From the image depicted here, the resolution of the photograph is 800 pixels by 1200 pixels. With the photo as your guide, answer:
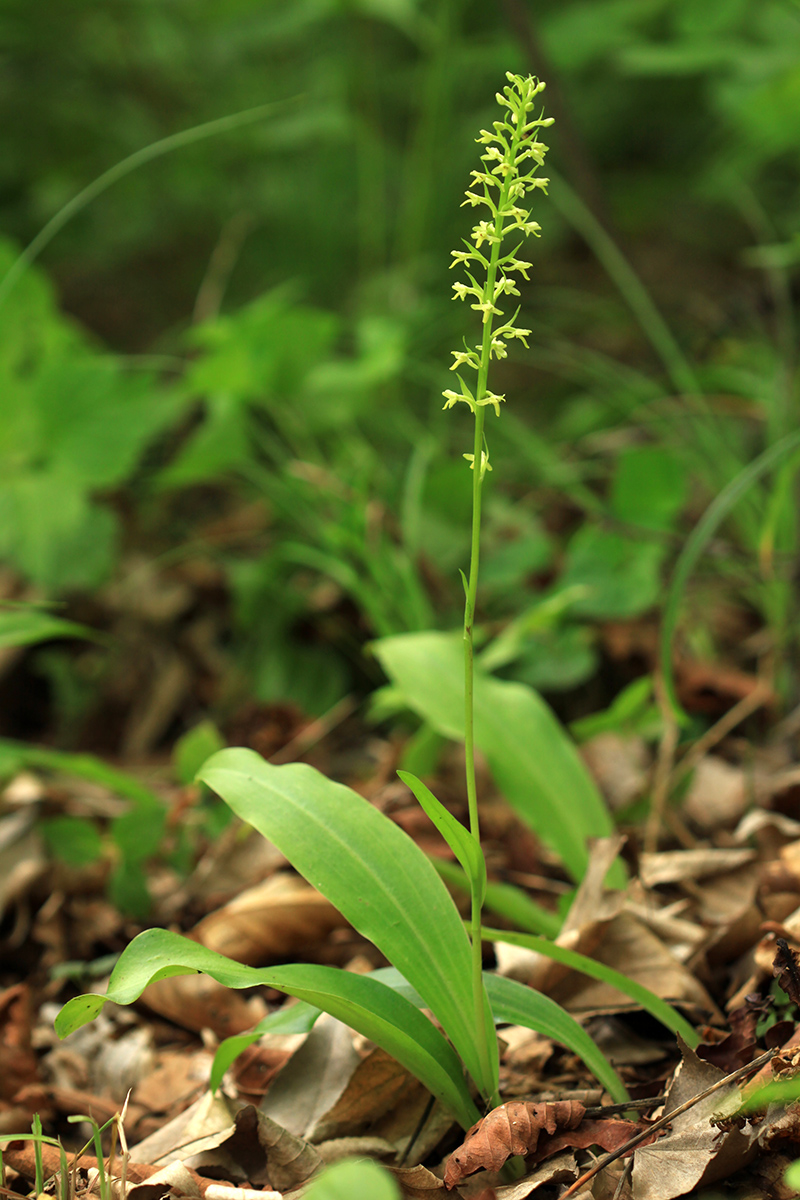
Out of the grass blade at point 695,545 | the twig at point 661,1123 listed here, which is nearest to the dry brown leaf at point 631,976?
the twig at point 661,1123

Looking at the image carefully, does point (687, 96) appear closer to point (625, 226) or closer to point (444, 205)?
point (625, 226)

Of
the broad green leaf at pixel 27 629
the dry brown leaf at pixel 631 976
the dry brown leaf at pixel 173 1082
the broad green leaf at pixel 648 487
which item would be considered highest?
the broad green leaf at pixel 648 487

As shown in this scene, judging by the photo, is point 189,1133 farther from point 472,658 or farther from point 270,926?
point 472,658

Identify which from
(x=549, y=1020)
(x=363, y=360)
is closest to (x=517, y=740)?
(x=549, y=1020)

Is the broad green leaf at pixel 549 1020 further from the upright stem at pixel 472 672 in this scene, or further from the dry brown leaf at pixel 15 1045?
the dry brown leaf at pixel 15 1045

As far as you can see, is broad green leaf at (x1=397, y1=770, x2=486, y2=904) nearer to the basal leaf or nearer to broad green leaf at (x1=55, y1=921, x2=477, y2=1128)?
broad green leaf at (x1=55, y1=921, x2=477, y2=1128)

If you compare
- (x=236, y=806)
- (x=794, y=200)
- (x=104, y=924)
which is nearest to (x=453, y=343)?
(x=794, y=200)
